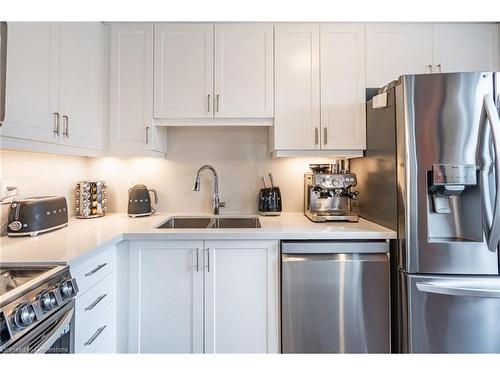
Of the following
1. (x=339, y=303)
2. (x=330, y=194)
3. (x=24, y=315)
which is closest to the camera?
(x=24, y=315)

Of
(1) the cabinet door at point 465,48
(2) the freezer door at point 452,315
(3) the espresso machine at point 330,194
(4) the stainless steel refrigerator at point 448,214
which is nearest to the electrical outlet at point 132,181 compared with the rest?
(3) the espresso machine at point 330,194

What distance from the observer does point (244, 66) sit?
186cm

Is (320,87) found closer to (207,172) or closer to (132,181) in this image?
(207,172)

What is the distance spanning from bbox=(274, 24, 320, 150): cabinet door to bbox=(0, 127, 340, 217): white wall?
35 centimetres

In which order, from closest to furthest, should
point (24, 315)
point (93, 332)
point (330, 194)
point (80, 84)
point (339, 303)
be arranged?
point (24, 315), point (93, 332), point (339, 303), point (80, 84), point (330, 194)

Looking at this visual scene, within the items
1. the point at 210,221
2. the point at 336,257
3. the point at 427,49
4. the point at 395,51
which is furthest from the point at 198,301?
the point at 427,49

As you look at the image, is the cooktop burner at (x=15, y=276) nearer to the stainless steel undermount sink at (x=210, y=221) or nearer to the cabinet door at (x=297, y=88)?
the stainless steel undermount sink at (x=210, y=221)

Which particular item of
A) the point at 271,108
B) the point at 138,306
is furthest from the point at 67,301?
the point at 271,108

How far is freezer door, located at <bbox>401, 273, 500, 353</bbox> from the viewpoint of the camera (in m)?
1.33

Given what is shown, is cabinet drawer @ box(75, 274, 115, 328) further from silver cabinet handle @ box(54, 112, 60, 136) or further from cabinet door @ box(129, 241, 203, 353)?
silver cabinet handle @ box(54, 112, 60, 136)

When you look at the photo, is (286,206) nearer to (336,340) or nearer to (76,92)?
(336,340)

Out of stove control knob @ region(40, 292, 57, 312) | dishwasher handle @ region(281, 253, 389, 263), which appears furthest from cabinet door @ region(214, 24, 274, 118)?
stove control knob @ region(40, 292, 57, 312)

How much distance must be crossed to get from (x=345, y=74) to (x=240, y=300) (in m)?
1.65

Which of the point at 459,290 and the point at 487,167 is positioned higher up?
the point at 487,167
